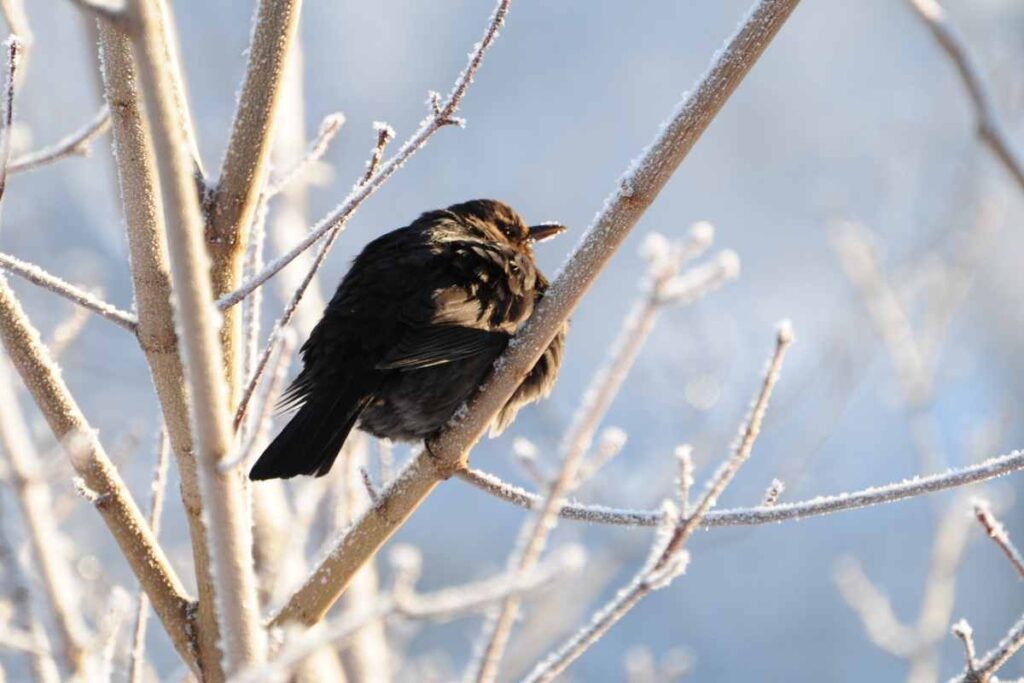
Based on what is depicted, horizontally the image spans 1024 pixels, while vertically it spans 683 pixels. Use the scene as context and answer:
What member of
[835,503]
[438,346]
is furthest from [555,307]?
[438,346]

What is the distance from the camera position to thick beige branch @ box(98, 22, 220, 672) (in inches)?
77.2

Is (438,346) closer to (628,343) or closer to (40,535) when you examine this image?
(40,535)

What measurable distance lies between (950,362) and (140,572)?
22.5 ft

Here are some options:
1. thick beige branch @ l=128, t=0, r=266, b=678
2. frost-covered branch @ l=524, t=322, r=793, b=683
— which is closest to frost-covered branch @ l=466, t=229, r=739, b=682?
frost-covered branch @ l=524, t=322, r=793, b=683

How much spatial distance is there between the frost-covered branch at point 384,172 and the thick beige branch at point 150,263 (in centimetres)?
16

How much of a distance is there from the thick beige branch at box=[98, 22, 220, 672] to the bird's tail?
63 cm

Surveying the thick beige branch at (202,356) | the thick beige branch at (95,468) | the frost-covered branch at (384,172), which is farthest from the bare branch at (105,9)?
the thick beige branch at (95,468)

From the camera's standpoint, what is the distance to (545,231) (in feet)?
12.4

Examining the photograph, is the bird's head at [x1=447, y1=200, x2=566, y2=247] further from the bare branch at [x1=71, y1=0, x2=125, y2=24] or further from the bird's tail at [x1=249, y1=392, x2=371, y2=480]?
the bare branch at [x1=71, y1=0, x2=125, y2=24]

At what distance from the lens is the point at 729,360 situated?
690 centimetres

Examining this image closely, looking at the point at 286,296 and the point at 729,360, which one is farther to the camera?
the point at 729,360

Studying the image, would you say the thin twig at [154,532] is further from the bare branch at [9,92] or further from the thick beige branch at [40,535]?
the bare branch at [9,92]

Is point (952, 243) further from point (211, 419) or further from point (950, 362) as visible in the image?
point (211, 419)

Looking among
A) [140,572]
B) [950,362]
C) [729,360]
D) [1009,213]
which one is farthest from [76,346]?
[1009,213]
